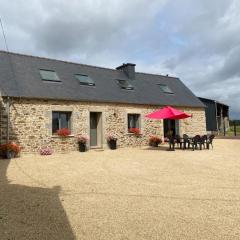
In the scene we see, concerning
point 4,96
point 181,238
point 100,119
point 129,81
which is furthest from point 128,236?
point 129,81

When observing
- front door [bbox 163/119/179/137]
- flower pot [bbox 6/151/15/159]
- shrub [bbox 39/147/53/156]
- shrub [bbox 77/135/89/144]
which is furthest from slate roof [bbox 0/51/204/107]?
flower pot [bbox 6/151/15/159]

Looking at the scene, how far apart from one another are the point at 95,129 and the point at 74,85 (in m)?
2.54

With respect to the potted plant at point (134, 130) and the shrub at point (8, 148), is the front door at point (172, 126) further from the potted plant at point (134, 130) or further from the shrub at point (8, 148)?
the shrub at point (8, 148)

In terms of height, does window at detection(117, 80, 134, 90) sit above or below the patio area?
above

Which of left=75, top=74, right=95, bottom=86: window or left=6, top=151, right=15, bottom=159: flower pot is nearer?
left=6, top=151, right=15, bottom=159: flower pot

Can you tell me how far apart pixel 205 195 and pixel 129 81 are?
14.7m

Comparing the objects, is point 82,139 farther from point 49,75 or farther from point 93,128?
point 49,75

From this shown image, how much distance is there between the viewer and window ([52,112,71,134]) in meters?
15.8

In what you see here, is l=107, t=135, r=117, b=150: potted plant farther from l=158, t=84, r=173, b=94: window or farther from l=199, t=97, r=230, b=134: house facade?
l=199, t=97, r=230, b=134: house facade

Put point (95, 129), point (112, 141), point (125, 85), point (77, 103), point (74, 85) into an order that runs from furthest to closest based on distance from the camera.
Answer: point (125, 85), point (95, 129), point (74, 85), point (112, 141), point (77, 103)

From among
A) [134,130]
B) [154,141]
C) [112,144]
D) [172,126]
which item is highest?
[172,126]

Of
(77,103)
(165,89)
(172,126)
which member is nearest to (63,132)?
(77,103)

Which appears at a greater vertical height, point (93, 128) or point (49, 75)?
point (49, 75)

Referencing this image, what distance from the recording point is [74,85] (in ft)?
56.7
